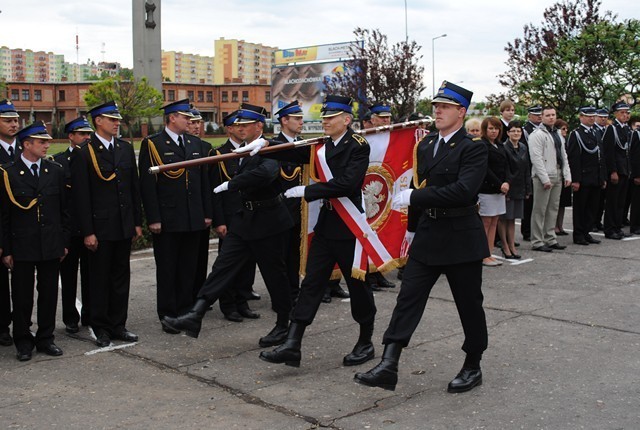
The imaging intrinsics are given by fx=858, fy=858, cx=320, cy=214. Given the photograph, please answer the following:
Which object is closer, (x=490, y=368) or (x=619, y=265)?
(x=490, y=368)

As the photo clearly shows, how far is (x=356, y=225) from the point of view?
251 inches

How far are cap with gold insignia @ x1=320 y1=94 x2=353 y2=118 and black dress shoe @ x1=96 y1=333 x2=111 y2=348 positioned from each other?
2.66 m

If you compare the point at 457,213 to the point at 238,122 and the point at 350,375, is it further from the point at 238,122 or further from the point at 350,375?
the point at 238,122

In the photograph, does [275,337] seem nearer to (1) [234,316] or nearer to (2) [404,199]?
(1) [234,316]

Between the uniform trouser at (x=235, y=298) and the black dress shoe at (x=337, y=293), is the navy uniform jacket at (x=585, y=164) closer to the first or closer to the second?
the black dress shoe at (x=337, y=293)

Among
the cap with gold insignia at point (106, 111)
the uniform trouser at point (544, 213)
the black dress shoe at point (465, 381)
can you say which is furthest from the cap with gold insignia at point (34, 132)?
the uniform trouser at point (544, 213)

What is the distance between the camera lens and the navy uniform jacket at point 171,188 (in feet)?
24.9

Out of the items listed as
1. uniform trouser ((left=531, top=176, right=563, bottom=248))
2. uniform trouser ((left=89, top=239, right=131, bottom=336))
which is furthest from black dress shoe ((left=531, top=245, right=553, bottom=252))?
uniform trouser ((left=89, top=239, right=131, bottom=336))

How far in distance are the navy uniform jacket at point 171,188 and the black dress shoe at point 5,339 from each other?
151cm

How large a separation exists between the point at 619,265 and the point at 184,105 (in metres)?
6.07

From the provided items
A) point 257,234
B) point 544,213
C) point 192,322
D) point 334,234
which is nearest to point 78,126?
point 257,234

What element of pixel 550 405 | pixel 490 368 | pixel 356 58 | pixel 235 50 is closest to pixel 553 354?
pixel 490 368

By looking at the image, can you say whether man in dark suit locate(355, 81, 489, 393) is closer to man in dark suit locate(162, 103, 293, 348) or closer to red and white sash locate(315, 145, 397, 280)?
red and white sash locate(315, 145, 397, 280)

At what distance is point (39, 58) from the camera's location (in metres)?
176
